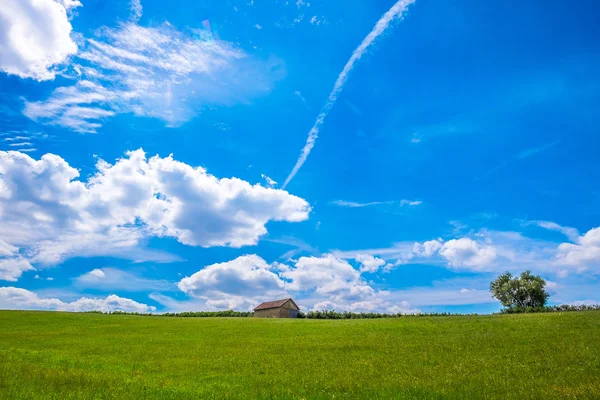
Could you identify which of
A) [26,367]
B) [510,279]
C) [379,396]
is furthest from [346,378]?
[510,279]

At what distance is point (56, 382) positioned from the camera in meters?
17.6

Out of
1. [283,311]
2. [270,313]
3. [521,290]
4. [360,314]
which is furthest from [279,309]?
[521,290]

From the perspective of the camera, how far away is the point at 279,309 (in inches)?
4122

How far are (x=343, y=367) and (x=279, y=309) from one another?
85.5 meters

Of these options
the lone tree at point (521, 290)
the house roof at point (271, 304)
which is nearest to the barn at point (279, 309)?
the house roof at point (271, 304)

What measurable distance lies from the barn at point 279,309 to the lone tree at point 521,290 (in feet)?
187

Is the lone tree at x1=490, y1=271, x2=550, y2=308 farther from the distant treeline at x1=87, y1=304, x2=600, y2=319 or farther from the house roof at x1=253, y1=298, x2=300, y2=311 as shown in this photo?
the house roof at x1=253, y1=298, x2=300, y2=311

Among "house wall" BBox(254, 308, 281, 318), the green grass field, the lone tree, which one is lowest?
the green grass field

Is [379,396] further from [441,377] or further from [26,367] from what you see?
[26,367]

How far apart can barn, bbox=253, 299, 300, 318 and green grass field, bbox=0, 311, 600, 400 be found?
2653 inches

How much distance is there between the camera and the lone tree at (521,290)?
102 m

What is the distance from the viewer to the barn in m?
105

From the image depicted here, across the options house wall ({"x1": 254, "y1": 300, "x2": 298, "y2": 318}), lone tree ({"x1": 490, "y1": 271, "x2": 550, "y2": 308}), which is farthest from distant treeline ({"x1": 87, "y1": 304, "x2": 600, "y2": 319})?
lone tree ({"x1": 490, "y1": 271, "x2": 550, "y2": 308})

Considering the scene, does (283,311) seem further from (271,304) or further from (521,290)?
(521,290)
